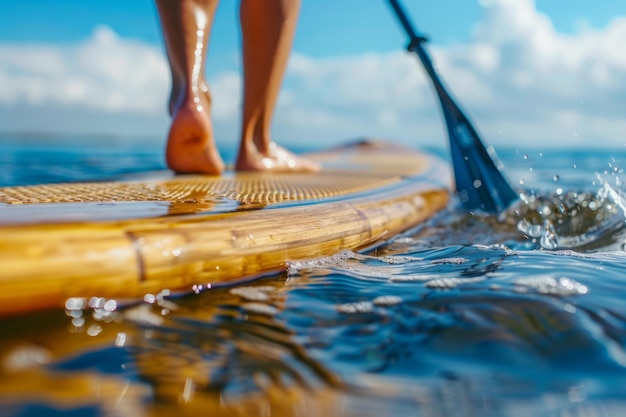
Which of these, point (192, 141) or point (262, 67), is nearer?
point (192, 141)

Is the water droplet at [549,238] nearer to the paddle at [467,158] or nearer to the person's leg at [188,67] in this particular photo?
the paddle at [467,158]

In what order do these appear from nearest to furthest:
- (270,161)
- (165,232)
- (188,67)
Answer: (165,232), (188,67), (270,161)

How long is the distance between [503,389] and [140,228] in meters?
0.62

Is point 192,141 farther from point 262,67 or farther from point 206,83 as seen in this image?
point 262,67

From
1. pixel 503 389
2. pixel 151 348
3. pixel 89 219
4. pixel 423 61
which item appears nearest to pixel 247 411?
pixel 151 348

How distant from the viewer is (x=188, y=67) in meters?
1.94

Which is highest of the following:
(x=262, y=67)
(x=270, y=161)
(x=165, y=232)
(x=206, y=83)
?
(x=262, y=67)

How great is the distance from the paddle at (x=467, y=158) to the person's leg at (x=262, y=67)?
0.95 m

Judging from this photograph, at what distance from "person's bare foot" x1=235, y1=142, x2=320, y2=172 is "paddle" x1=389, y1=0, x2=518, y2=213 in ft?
2.60

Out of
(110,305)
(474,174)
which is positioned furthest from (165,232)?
(474,174)

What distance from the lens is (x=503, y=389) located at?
71 cm

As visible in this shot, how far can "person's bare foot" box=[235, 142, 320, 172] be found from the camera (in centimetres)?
243

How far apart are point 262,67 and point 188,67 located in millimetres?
397

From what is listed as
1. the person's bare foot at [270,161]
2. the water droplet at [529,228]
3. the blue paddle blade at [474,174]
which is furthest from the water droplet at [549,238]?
the person's bare foot at [270,161]
